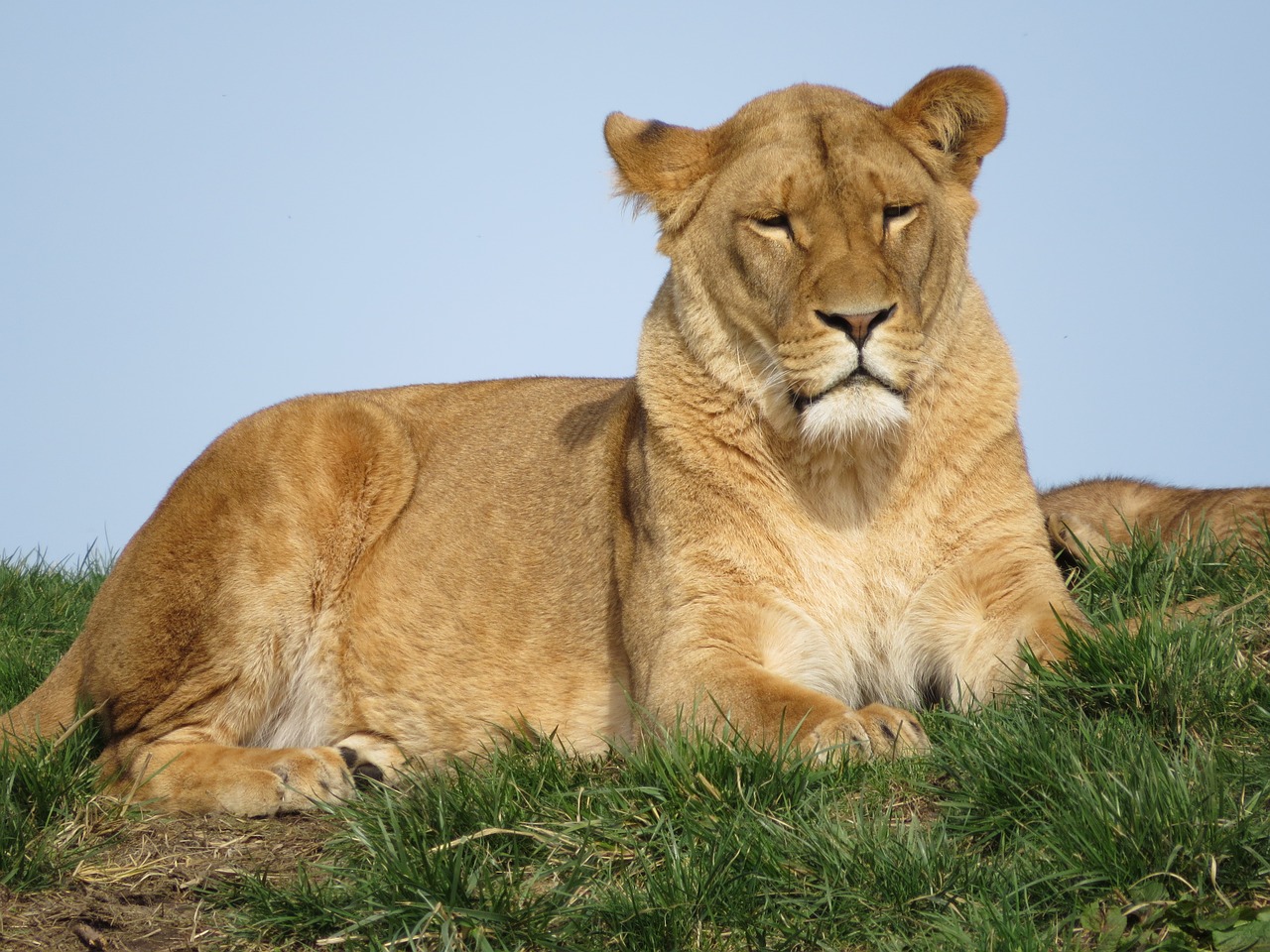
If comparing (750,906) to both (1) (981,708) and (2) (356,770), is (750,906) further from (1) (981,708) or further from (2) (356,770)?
(2) (356,770)

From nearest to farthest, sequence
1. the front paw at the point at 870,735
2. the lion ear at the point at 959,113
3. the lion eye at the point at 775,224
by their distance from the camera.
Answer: the front paw at the point at 870,735 < the lion eye at the point at 775,224 < the lion ear at the point at 959,113

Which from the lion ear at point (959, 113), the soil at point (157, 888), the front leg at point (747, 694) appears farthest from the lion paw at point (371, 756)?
the lion ear at point (959, 113)

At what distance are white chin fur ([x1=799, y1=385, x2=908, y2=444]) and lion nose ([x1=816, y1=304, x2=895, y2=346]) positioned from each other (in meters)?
0.15

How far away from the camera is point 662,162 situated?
4824 mm

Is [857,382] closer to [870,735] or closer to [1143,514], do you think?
[870,735]

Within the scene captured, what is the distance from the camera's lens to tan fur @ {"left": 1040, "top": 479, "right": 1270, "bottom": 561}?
5551 mm

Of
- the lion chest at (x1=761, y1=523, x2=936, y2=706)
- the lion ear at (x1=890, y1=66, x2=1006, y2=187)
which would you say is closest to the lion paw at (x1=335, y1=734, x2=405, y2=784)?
the lion chest at (x1=761, y1=523, x2=936, y2=706)

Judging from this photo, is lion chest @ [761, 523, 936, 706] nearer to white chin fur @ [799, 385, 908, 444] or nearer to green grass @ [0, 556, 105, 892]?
white chin fur @ [799, 385, 908, 444]

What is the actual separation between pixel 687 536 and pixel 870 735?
98 cm

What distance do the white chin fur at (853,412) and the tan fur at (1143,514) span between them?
1589mm

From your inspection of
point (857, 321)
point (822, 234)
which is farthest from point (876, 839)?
point (822, 234)

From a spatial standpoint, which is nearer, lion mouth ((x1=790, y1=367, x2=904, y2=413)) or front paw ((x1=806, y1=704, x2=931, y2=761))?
front paw ((x1=806, y1=704, x2=931, y2=761))

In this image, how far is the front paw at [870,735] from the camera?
3775mm

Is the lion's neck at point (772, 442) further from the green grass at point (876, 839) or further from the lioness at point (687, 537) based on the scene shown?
the green grass at point (876, 839)
